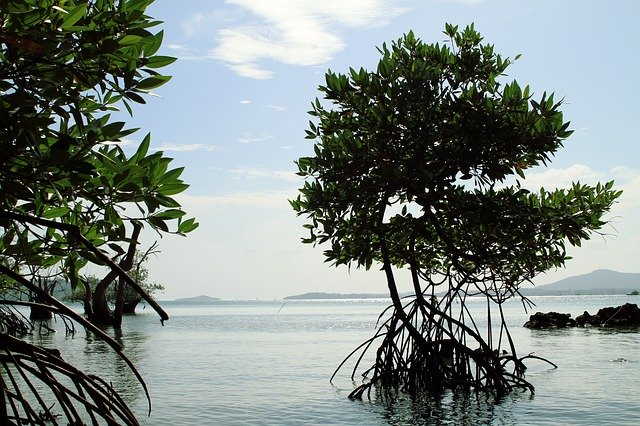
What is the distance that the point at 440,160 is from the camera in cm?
1121

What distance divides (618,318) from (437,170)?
115 ft

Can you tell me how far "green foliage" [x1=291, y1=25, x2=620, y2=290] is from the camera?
1098 cm

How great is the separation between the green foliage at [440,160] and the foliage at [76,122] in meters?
6.72

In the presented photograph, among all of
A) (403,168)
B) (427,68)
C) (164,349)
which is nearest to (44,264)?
(403,168)

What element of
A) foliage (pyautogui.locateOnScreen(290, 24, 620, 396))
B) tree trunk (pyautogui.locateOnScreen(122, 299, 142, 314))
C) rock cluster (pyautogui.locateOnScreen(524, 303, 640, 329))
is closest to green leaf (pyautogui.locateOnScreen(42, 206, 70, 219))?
foliage (pyautogui.locateOnScreen(290, 24, 620, 396))

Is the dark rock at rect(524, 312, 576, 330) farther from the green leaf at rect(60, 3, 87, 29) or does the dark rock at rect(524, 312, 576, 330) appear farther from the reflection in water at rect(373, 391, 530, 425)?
the green leaf at rect(60, 3, 87, 29)

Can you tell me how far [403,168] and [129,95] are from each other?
7.30 metres

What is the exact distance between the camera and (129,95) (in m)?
4.16

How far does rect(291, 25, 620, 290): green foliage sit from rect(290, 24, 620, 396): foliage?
0.02 metres

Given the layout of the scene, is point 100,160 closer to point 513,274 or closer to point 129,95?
point 129,95

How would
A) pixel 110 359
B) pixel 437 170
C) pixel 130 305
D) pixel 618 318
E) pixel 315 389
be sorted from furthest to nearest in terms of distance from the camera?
pixel 130 305
pixel 618 318
pixel 110 359
pixel 315 389
pixel 437 170

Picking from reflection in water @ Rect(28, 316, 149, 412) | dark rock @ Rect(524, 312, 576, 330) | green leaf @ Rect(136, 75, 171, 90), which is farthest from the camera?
dark rock @ Rect(524, 312, 576, 330)

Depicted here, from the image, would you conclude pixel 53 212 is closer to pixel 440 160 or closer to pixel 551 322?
pixel 440 160

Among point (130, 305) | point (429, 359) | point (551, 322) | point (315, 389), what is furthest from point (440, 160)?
point (130, 305)
